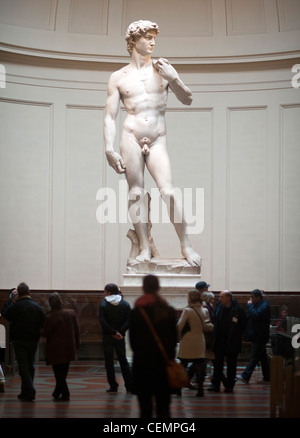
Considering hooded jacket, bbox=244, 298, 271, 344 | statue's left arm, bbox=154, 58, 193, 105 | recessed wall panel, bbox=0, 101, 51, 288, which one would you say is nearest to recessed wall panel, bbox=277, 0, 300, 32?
recessed wall panel, bbox=0, 101, 51, 288

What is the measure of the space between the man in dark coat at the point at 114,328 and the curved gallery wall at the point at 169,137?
A: 7.21m

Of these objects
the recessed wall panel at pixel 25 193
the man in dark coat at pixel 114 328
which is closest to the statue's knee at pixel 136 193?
the man in dark coat at pixel 114 328

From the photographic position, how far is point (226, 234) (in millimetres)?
18219

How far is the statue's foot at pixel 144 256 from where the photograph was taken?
12.1 metres

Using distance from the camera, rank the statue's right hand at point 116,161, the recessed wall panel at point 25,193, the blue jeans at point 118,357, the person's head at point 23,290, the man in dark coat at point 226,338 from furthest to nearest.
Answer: the recessed wall panel at point 25,193 < the statue's right hand at point 116,161 < the man in dark coat at point 226,338 < the blue jeans at point 118,357 < the person's head at point 23,290

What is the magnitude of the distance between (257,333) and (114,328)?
89.2 inches

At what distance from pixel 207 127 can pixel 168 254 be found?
115 inches

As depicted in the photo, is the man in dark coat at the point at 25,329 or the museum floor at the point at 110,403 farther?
the man in dark coat at the point at 25,329

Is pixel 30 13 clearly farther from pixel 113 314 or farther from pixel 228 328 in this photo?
pixel 228 328

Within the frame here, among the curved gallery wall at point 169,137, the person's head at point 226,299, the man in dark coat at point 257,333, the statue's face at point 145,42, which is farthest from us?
the curved gallery wall at point 169,137

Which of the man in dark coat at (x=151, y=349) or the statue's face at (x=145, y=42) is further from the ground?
the statue's face at (x=145, y=42)

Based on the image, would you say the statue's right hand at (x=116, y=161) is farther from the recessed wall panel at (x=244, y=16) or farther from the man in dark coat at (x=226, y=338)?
the recessed wall panel at (x=244, y=16)
